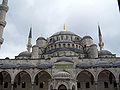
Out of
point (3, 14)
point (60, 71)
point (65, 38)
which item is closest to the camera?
point (60, 71)

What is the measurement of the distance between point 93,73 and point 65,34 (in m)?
14.1

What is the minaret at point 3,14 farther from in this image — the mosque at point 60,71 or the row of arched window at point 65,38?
the row of arched window at point 65,38

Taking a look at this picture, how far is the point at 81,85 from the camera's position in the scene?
21016mm

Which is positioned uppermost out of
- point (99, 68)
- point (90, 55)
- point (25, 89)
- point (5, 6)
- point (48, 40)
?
point (5, 6)

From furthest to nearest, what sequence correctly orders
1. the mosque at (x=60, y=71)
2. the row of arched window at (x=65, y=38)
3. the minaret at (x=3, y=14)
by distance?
the row of arched window at (x=65, y=38), the minaret at (x=3, y=14), the mosque at (x=60, y=71)

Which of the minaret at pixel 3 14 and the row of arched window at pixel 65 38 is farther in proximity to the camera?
the row of arched window at pixel 65 38

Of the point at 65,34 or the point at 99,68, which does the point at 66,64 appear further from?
the point at 65,34

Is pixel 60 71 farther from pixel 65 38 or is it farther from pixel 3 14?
pixel 3 14

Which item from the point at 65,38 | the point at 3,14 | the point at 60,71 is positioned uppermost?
the point at 3,14

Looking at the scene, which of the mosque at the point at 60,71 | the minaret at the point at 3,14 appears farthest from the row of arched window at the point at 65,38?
the minaret at the point at 3,14

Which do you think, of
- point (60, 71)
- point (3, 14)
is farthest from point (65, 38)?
point (3, 14)

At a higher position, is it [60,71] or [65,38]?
[65,38]

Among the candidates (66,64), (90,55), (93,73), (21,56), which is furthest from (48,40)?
(93,73)

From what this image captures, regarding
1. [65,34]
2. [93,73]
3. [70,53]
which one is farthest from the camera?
[65,34]
